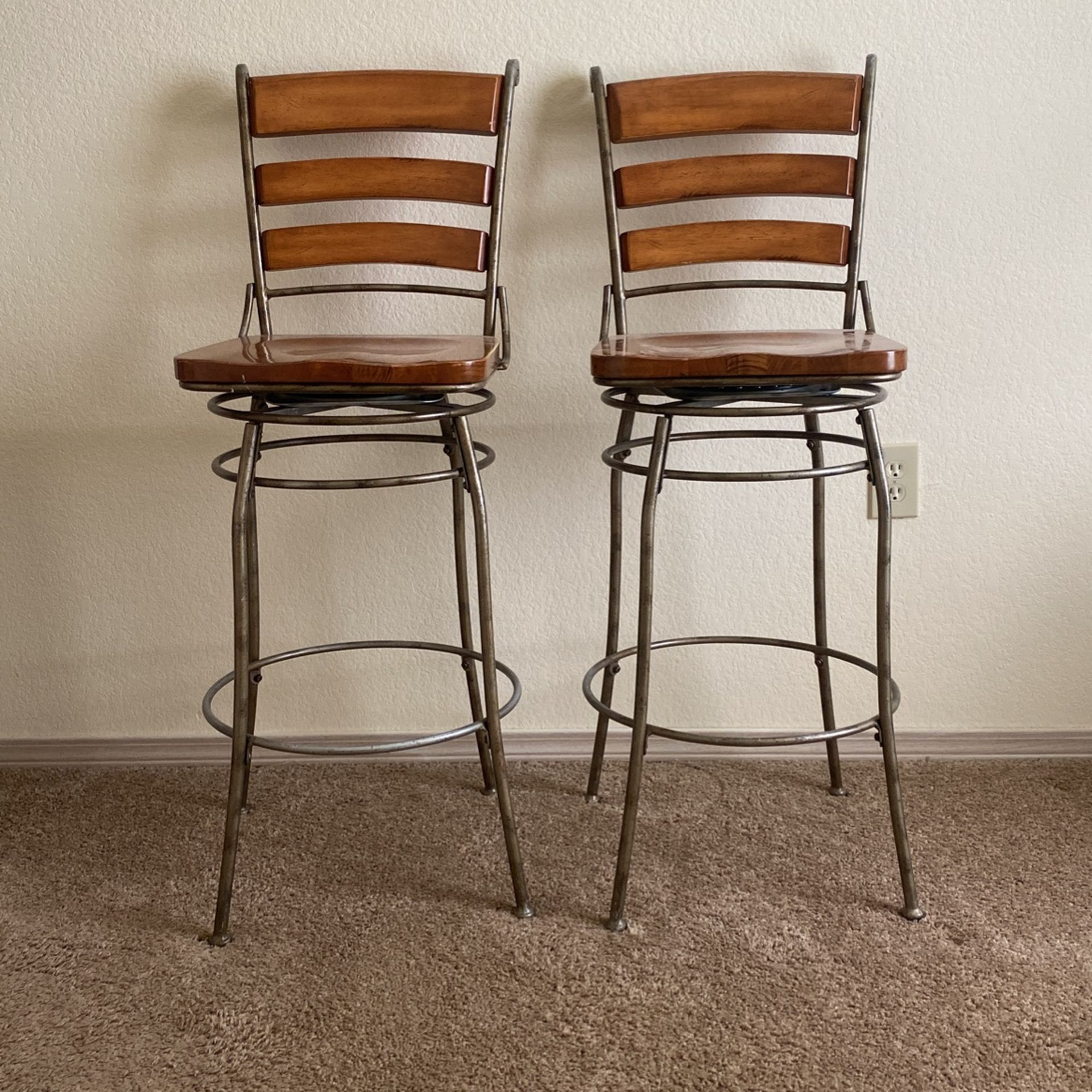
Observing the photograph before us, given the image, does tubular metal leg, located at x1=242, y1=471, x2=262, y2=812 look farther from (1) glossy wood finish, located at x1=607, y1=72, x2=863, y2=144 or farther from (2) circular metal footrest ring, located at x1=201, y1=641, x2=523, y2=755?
(1) glossy wood finish, located at x1=607, y1=72, x2=863, y2=144

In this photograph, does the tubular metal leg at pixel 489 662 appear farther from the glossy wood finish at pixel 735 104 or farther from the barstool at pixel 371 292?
the glossy wood finish at pixel 735 104

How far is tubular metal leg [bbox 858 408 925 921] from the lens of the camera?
1225 mm

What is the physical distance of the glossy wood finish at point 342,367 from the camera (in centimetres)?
113

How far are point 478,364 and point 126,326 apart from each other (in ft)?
2.32

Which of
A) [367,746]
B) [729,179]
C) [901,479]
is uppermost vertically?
[729,179]

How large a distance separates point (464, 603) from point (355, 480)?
0.27 m

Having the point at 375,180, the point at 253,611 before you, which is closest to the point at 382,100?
the point at 375,180

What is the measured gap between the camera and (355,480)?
1.37 m

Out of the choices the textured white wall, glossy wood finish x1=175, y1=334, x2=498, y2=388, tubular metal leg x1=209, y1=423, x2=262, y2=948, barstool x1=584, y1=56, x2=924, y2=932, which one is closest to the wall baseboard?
the textured white wall

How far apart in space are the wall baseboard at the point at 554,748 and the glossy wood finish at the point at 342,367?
0.70 meters

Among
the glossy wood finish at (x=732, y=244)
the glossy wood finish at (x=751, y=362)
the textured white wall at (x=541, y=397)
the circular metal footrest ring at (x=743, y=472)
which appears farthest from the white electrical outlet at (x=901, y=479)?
the glossy wood finish at (x=751, y=362)

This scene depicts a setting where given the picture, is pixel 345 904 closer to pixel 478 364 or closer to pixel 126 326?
pixel 478 364

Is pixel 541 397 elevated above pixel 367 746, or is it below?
above

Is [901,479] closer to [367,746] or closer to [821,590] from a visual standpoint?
[821,590]
